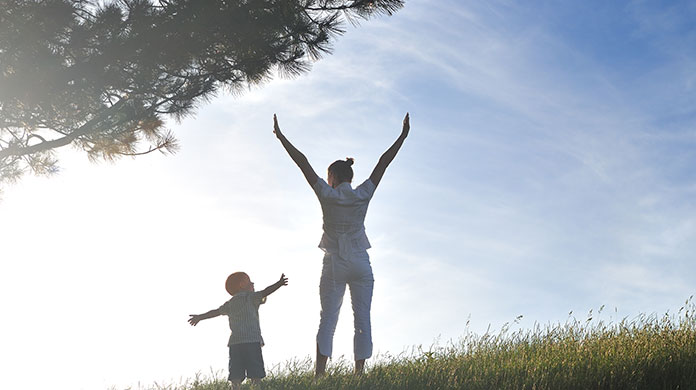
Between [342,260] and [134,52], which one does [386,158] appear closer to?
[342,260]

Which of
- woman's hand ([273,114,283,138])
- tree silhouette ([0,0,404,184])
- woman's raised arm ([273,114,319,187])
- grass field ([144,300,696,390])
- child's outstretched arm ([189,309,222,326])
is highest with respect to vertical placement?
tree silhouette ([0,0,404,184])

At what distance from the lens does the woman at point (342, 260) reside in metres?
5.63

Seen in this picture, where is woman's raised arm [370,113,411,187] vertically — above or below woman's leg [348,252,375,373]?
above

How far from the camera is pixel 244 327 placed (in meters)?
6.46

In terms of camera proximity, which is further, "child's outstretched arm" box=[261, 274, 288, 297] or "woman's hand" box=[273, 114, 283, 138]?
"child's outstretched arm" box=[261, 274, 288, 297]

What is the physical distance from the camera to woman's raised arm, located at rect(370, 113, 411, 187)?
5.92 metres

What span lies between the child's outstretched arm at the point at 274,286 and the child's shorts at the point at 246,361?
0.53 metres

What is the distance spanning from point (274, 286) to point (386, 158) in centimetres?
162

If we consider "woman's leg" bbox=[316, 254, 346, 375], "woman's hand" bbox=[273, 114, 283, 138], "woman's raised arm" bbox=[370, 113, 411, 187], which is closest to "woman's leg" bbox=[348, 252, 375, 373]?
"woman's leg" bbox=[316, 254, 346, 375]

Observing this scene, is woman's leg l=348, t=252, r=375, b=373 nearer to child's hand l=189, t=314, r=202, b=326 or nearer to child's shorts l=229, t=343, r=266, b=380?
child's shorts l=229, t=343, r=266, b=380

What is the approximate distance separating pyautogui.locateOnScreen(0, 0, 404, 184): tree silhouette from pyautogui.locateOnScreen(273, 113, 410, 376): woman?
11.0ft

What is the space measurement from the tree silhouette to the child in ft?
11.5

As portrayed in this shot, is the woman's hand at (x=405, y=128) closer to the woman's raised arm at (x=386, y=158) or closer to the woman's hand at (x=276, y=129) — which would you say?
the woman's raised arm at (x=386, y=158)

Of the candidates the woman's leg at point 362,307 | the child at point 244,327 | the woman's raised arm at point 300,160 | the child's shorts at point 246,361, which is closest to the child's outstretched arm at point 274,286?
the child at point 244,327
